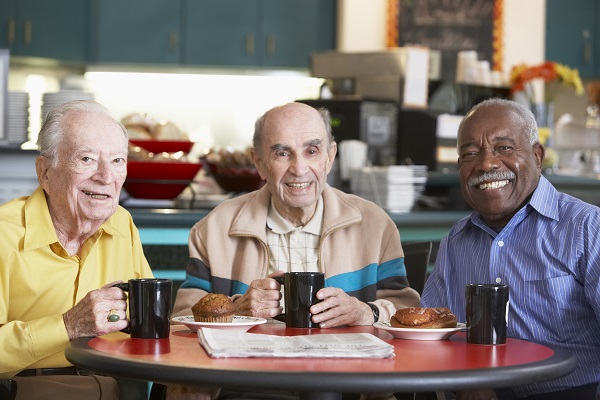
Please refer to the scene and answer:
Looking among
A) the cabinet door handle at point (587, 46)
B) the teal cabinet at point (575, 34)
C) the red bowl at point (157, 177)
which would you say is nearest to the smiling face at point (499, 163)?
the red bowl at point (157, 177)

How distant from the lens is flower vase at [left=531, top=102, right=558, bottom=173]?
5.42 m

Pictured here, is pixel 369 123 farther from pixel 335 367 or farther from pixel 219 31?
pixel 335 367

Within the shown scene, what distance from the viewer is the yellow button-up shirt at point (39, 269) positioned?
2.06 meters

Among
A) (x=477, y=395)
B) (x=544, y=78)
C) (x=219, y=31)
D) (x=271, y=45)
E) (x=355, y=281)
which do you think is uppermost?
(x=219, y=31)

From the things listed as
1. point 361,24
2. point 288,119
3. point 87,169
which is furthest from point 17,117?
point 361,24

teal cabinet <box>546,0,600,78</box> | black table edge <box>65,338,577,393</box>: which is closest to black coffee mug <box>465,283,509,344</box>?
black table edge <box>65,338,577,393</box>

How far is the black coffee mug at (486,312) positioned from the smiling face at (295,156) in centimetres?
76

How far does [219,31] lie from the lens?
25.5 ft

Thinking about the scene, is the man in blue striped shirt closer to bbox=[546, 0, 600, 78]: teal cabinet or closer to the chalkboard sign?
the chalkboard sign

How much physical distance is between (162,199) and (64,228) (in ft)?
4.80

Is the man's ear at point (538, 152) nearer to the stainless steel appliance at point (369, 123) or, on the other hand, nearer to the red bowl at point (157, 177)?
the red bowl at point (157, 177)

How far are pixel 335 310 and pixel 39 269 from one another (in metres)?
0.65

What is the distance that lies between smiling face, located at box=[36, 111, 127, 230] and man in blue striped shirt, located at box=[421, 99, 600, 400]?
2.59 feet

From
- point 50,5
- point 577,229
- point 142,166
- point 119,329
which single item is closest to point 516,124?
point 577,229
